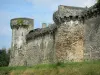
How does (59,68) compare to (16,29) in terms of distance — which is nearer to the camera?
(59,68)

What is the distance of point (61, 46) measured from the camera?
29.9 m

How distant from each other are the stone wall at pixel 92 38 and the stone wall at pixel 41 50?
6.51 metres

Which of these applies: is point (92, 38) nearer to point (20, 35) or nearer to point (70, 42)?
point (70, 42)

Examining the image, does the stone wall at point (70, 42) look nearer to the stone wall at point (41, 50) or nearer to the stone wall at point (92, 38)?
the stone wall at point (92, 38)

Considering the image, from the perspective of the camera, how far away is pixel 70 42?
2944cm

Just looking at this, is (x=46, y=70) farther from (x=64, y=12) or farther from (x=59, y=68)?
(x=64, y=12)

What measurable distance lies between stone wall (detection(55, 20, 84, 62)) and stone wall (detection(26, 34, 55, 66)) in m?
5.14

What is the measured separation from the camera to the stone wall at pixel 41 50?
36.1 meters

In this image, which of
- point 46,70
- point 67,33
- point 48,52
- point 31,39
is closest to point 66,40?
point 67,33

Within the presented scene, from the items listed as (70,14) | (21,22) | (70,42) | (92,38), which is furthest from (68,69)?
(21,22)

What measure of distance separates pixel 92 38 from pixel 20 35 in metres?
16.5

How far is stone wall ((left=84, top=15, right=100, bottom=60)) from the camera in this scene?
27.9m

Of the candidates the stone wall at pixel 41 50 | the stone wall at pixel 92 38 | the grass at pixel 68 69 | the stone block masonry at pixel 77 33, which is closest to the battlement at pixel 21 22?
the stone wall at pixel 41 50

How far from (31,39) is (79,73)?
66.8 feet
